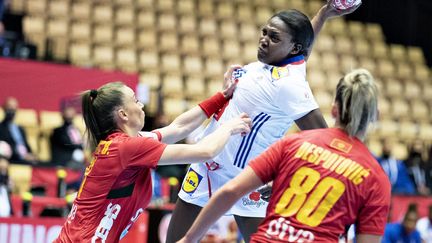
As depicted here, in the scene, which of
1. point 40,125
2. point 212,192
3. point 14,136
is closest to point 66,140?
point 14,136

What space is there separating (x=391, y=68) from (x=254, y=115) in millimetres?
13646

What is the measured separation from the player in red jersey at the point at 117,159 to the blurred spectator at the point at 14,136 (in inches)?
265

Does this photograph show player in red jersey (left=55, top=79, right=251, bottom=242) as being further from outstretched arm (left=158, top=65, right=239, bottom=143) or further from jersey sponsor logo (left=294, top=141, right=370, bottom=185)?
jersey sponsor logo (left=294, top=141, right=370, bottom=185)

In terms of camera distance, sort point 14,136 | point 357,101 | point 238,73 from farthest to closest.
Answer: point 14,136 < point 238,73 < point 357,101

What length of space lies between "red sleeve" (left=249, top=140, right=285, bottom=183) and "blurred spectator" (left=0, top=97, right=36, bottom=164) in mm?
7788

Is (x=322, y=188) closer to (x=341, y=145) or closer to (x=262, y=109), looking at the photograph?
(x=341, y=145)

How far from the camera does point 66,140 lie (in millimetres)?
11172

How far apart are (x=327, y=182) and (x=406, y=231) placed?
262 inches

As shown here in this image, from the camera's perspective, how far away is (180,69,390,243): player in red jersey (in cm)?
325

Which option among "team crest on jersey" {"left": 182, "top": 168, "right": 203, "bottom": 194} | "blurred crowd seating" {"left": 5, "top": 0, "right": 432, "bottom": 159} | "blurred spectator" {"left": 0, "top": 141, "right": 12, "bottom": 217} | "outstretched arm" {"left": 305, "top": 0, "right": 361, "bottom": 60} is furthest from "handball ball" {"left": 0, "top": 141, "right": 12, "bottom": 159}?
"outstretched arm" {"left": 305, "top": 0, "right": 361, "bottom": 60}

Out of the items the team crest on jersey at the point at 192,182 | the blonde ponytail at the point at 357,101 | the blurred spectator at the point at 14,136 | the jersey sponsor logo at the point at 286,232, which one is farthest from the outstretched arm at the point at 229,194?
the blurred spectator at the point at 14,136

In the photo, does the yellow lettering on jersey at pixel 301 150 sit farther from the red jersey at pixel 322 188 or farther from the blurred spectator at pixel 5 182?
the blurred spectator at pixel 5 182

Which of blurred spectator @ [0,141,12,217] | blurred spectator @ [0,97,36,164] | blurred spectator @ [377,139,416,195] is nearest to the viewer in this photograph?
blurred spectator @ [0,141,12,217]

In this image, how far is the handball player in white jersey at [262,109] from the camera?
4406mm
